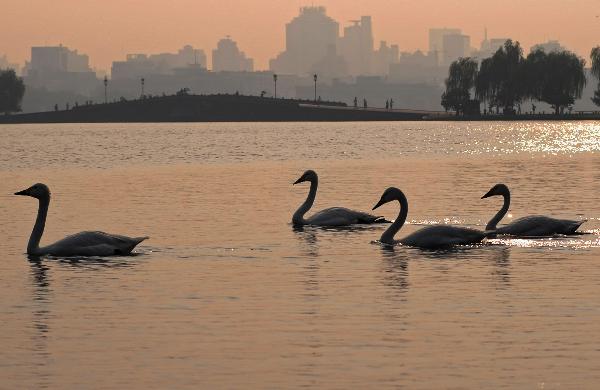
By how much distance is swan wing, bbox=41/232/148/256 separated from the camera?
3102 cm

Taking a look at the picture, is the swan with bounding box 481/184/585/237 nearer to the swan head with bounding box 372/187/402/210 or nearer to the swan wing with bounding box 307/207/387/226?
the swan head with bounding box 372/187/402/210

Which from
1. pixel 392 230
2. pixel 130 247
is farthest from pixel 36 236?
pixel 392 230

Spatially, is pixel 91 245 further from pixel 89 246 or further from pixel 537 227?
pixel 537 227

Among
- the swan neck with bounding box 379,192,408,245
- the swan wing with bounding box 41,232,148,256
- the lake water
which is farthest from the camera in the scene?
the swan neck with bounding box 379,192,408,245

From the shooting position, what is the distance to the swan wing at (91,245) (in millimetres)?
31016

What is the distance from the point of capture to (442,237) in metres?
32.2

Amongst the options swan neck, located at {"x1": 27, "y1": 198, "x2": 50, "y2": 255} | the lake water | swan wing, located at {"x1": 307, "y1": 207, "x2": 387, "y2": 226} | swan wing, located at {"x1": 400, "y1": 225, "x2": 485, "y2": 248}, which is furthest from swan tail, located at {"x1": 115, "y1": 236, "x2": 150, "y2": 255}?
swan wing, located at {"x1": 307, "y1": 207, "x2": 387, "y2": 226}

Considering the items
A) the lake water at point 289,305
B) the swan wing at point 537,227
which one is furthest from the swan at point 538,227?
the lake water at point 289,305

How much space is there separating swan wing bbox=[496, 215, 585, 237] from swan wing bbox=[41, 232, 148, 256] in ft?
27.4

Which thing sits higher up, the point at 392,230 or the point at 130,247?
the point at 392,230

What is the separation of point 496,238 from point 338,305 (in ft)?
36.0

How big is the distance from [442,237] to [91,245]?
23.1 ft

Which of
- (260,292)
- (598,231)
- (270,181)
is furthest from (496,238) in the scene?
(270,181)

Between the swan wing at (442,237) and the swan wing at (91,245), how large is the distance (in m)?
5.78
